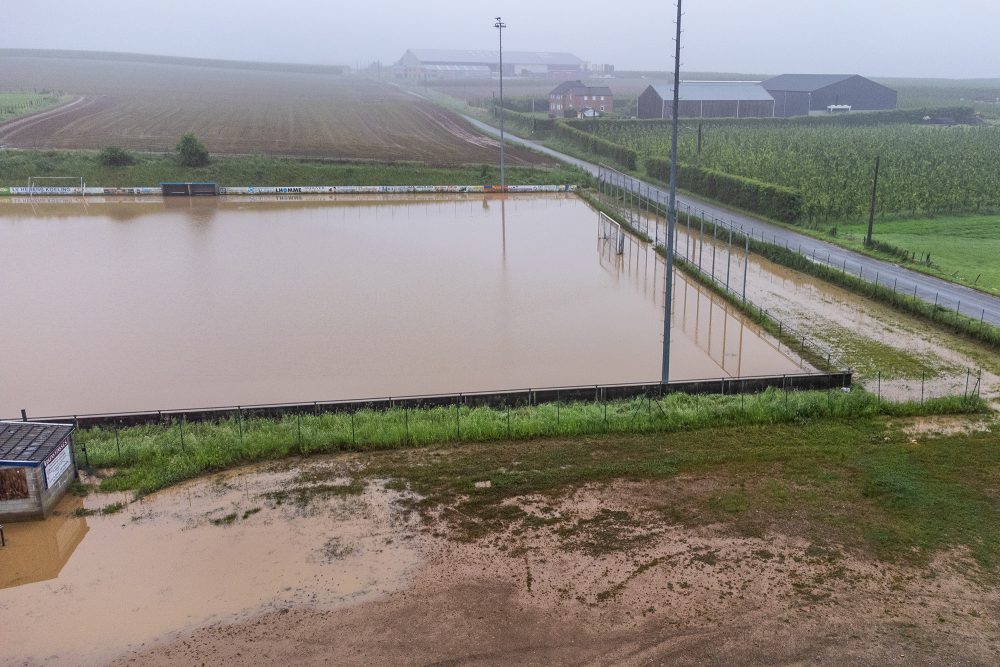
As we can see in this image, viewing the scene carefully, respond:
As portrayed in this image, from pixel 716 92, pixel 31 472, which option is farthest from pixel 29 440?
pixel 716 92

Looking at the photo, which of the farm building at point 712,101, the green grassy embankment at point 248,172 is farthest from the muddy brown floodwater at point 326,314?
the farm building at point 712,101

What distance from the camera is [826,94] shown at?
8344 cm

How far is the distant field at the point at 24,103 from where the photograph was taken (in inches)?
2635

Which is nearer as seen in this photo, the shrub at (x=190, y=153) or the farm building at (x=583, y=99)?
the shrub at (x=190, y=153)

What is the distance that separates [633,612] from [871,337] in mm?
13193

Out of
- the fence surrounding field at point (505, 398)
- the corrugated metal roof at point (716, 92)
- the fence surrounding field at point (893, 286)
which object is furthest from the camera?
the corrugated metal roof at point (716, 92)

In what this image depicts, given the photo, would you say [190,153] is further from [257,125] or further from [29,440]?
[29,440]

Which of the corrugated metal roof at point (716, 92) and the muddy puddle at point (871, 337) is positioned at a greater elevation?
the corrugated metal roof at point (716, 92)

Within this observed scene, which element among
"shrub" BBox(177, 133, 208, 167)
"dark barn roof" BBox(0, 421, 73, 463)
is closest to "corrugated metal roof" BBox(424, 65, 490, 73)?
"shrub" BBox(177, 133, 208, 167)

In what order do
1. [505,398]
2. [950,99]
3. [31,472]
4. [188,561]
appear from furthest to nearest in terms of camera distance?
[950,99] → [505,398] → [31,472] → [188,561]

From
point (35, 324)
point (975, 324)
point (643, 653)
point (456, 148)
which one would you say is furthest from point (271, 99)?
point (643, 653)

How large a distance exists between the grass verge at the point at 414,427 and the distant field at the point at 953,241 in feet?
36.9

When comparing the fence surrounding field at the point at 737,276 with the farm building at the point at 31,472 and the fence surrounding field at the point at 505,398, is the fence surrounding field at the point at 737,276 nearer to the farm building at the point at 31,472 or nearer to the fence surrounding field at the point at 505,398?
the fence surrounding field at the point at 505,398

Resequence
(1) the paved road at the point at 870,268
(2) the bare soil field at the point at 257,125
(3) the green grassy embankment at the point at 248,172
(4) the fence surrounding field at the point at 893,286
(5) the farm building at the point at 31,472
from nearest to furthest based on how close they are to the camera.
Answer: (5) the farm building at the point at 31,472 → (4) the fence surrounding field at the point at 893,286 → (1) the paved road at the point at 870,268 → (3) the green grassy embankment at the point at 248,172 → (2) the bare soil field at the point at 257,125
